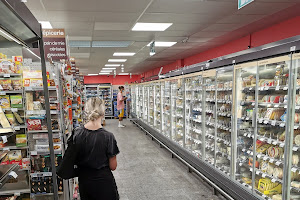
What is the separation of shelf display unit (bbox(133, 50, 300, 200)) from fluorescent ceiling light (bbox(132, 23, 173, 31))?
4.51ft

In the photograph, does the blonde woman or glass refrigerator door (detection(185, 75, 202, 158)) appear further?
glass refrigerator door (detection(185, 75, 202, 158))

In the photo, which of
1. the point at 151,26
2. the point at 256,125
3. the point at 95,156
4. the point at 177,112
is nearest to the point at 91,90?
the point at 177,112

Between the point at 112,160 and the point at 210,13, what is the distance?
367 cm

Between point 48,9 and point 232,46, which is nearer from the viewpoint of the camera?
point 48,9

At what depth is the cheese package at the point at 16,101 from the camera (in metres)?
3.16

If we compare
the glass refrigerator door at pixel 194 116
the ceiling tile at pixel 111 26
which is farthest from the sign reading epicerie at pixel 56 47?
the glass refrigerator door at pixel 194 116

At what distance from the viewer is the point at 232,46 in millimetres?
7785

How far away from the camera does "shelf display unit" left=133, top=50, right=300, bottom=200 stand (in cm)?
285

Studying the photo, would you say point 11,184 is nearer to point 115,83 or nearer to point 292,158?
point 292,158

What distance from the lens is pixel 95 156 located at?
2.47m

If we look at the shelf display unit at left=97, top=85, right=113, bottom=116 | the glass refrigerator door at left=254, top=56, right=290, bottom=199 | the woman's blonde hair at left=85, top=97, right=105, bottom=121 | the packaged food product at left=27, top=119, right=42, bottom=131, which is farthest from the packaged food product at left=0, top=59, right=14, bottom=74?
the shelf display unit at left=97, top=85, right=113, bottom=116

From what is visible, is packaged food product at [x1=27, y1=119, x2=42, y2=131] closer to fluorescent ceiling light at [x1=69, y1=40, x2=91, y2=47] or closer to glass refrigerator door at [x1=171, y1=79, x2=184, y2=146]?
glass refrigerator door at [x1=171, y1=79, x2=184, y2=146]

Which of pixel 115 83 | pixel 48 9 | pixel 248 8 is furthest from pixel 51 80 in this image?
pixel 115 83

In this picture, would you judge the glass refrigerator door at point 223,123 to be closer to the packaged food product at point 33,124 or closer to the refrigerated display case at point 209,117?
the refrigerated display case at point 209,117
